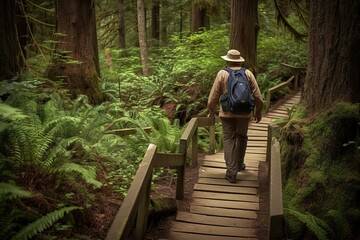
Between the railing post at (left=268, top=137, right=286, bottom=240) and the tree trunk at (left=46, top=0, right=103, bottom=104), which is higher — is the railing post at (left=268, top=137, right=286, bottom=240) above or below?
below

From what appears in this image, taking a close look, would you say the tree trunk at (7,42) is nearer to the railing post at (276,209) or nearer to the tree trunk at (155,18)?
the railing post at (276,209)

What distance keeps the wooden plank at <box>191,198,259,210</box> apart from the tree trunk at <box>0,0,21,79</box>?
4582 mm

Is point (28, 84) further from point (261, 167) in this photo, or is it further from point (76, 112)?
point (261, 167)

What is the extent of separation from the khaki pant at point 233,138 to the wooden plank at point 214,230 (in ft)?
6.25

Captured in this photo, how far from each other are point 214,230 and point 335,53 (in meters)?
3.61

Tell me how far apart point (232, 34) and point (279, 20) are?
7.07ft

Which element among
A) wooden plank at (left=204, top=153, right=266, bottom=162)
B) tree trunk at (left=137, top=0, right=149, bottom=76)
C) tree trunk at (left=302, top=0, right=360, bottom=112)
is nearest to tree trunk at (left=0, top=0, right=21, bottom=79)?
wooden plank at (left=204, top=153, right=266, bottom=162)

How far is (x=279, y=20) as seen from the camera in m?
14.6

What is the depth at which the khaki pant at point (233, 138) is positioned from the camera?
7254mm

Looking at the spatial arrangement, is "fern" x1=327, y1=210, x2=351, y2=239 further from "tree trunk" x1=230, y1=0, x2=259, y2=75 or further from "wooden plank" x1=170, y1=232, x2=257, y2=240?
"tree trunk" x1=230, y1=0, x2=259, y2=75

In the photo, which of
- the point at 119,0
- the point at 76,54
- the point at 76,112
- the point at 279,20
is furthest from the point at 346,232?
the point at 119,0

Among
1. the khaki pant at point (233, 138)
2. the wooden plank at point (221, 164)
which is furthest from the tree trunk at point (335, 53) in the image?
the wooden plank at point (221, 164)

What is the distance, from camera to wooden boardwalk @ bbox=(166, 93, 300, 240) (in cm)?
546

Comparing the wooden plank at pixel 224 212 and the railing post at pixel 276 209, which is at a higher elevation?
the railing post at pixel 276 209
